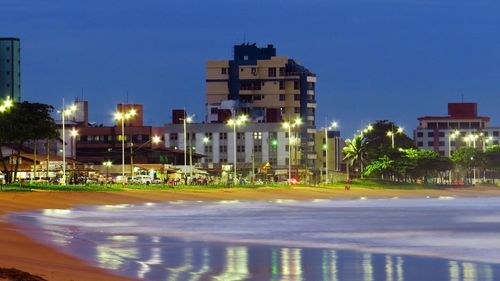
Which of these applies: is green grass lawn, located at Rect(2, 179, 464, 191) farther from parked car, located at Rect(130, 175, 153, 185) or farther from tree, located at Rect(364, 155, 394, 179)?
parked car, located at Rect(130, 175, 153, 185)

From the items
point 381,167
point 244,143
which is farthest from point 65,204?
point 244,143

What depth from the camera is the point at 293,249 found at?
37.5 metres

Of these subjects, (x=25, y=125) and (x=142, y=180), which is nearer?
(x=25, y=125)

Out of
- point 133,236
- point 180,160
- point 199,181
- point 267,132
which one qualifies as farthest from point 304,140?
point 133,236

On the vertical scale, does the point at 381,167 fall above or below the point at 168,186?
above

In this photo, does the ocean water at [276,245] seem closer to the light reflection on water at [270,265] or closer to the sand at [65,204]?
the light reflection on water at [270,265]

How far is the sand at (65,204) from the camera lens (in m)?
26.9

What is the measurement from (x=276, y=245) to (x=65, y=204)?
35741 millimetres

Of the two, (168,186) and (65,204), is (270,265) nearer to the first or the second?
(65,204)

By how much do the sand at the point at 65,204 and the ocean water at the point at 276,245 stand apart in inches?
42.4

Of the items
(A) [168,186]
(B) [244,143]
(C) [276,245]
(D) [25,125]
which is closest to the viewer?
(C) [276,245]

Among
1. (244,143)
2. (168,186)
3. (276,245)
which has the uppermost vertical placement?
(244,143)

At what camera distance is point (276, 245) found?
1550 inches

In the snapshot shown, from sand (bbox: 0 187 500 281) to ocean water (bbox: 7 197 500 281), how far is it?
3.53 ft
